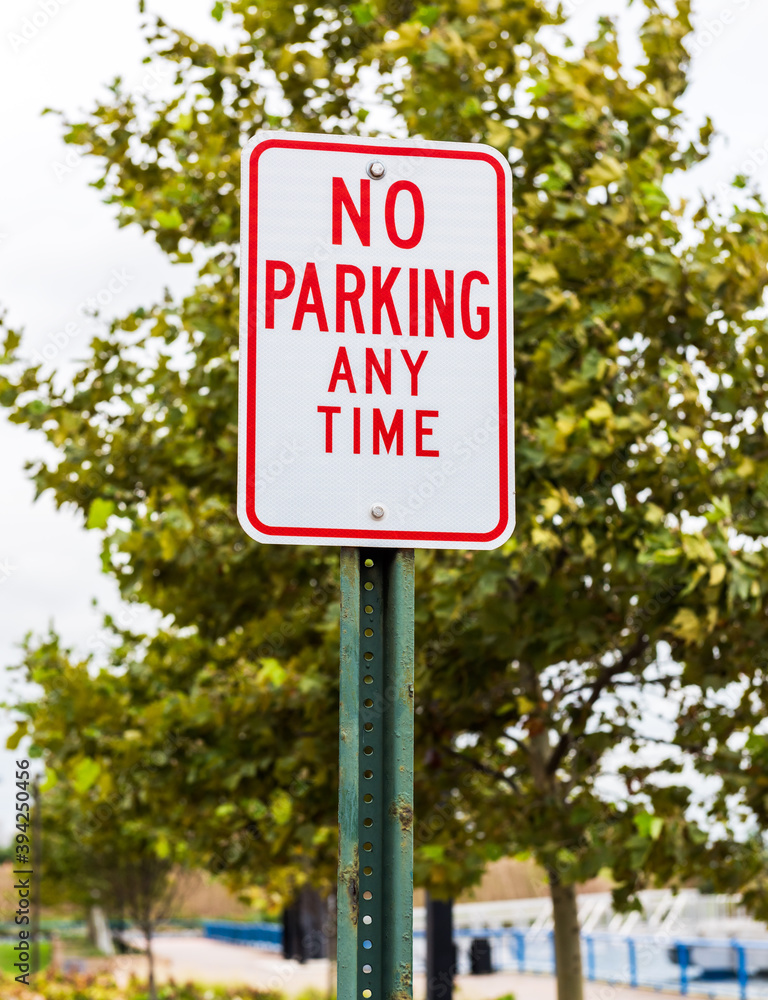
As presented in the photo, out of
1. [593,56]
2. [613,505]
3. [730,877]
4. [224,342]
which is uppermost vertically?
[593,56]

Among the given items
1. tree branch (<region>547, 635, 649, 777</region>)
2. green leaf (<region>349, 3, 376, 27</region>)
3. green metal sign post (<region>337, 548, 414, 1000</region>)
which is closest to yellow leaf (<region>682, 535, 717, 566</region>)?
tree branch (<region>547, 635, 649, 777</region>)

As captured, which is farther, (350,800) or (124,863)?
(124,863)

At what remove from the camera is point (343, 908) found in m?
1.65

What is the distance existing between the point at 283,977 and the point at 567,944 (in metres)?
15.2

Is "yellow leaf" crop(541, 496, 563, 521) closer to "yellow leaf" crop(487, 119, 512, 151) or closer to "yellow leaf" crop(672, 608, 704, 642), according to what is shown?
"yellow leaf" crop(672, 608, 704, 642)

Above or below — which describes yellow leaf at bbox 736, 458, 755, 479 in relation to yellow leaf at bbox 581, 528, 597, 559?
above

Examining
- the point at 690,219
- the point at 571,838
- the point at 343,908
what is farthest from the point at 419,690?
the point at 343,908

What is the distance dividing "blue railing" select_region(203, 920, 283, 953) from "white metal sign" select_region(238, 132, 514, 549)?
31.9 metres

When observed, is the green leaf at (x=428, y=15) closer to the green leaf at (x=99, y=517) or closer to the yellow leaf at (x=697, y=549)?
the green leaf at (x=99, y=517)

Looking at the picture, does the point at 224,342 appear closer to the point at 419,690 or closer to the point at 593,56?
the point at 419,690

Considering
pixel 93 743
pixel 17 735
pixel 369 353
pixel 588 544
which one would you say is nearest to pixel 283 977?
pixel 93 743

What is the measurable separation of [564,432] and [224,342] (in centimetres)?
226

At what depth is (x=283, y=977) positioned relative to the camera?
67.1ft

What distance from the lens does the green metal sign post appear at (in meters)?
1.64
